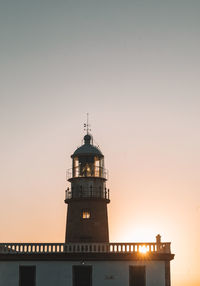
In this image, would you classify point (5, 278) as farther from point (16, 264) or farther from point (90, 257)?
point (90, 257)

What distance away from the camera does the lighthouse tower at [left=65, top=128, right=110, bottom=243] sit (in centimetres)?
4038

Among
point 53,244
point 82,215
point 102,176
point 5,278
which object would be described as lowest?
point 5,278

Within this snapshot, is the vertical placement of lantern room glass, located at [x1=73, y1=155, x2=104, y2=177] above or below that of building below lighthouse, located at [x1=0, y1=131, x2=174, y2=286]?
above

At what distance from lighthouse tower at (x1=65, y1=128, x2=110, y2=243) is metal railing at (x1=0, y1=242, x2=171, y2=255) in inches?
199

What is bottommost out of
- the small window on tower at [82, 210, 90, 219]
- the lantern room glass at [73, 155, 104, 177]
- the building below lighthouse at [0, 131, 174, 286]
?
the building below lighthouse at [0, 131, 174, 286]

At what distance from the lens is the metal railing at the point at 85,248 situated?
34594mm

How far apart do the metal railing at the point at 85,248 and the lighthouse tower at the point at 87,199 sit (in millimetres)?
5049

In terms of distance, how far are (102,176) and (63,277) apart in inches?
385

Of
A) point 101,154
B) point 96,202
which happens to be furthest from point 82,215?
point 101,154

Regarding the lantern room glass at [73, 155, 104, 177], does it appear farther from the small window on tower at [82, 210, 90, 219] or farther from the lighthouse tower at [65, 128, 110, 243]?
the small window on tower at [82, 210, 90, 219]

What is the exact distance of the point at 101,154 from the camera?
138ft

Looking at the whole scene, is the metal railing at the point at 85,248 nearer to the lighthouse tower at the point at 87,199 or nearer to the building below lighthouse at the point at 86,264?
the building below lighthouse at the point at 86,264

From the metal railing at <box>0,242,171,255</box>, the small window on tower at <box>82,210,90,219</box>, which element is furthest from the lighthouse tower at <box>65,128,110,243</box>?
the metal railing at <box>0,242,171,255</box>

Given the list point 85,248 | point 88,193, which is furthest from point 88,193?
point 85,248
